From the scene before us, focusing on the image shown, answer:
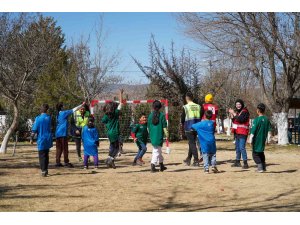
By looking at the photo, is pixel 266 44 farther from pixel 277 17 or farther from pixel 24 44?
pixel 24 44

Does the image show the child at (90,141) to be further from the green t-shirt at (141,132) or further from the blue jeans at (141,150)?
the green t-shirt at (141,132)

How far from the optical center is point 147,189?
25.7 ft

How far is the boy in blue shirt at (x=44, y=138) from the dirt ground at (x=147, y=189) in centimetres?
31

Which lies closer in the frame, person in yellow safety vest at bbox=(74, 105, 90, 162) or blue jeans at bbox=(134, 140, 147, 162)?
blue jeans at bbox=(134, 140, 147, 162)

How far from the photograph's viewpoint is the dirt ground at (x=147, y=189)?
632 cm

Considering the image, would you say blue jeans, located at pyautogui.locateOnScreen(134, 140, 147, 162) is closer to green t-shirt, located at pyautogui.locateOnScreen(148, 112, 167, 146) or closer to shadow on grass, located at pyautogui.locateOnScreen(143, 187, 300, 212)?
green t-shirt, located at pyautogui.locateOnScreen(148, 112, 167, 146)

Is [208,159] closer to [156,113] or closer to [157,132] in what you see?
[157,132]

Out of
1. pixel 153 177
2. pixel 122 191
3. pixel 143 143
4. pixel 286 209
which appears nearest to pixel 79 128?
pixel 143 143

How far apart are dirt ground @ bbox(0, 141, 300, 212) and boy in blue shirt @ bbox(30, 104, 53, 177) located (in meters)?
0.31

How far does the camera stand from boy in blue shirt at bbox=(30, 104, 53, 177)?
9555mm

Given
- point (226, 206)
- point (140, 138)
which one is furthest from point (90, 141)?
point (226, 206)

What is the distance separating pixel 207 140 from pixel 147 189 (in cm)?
260

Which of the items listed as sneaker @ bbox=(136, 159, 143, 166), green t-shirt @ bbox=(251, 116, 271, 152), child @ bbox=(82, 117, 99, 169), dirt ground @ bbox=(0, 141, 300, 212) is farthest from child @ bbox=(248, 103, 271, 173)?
child @ bbox=(82, 117, 99, 169)

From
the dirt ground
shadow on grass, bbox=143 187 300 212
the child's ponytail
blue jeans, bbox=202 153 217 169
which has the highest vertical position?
the child's ponytail
